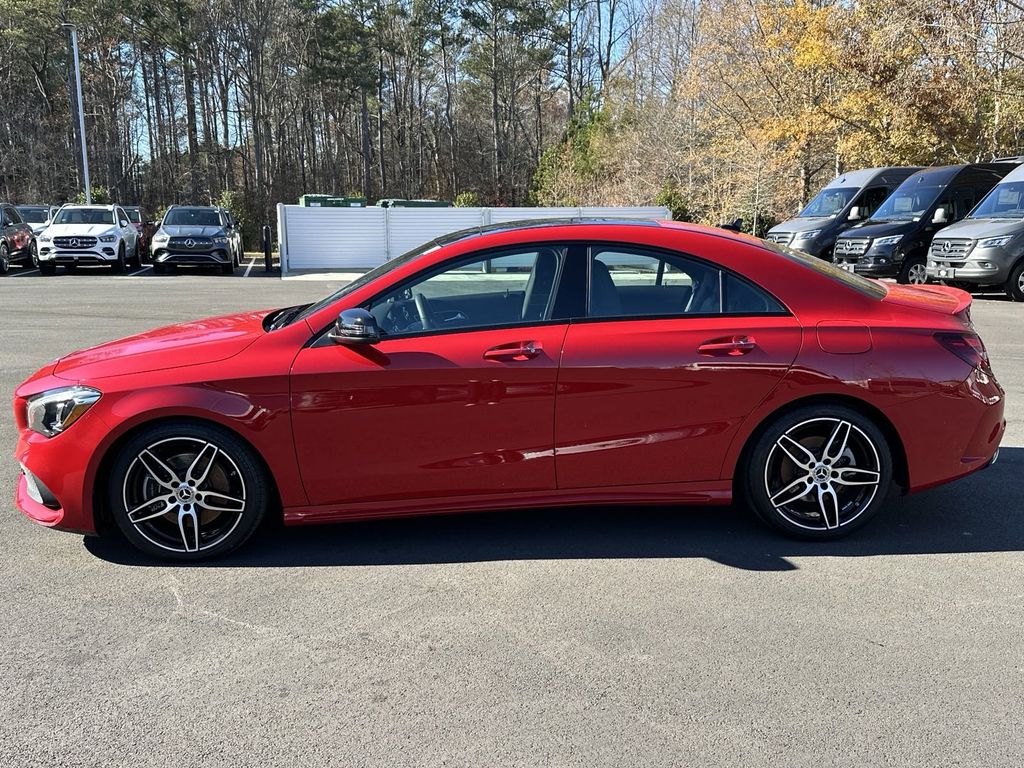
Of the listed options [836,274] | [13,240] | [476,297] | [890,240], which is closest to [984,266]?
[890,240]

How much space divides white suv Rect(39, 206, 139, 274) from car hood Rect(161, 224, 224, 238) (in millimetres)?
1309

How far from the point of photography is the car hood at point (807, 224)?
19047 millimetres

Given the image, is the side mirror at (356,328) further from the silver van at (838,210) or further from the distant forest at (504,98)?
the distant forest at (504,98)

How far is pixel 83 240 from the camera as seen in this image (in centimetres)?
2109

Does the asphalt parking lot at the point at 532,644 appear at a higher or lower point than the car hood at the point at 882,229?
lower

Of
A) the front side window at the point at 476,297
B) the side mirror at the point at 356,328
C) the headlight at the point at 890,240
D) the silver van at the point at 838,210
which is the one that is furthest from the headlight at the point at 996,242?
the side mirror at the point at 356,328

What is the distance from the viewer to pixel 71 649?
3.17 m

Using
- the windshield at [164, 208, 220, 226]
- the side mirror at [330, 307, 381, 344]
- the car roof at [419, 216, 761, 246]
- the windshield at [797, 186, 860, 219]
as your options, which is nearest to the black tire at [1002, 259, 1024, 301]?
the windshield at [797, 186, 860, 219]

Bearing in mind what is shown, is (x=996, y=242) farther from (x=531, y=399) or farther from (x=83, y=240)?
(x=83, y=240)

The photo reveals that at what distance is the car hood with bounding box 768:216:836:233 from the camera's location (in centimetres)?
1905

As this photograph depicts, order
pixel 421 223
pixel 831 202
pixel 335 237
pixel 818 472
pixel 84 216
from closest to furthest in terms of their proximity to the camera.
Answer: pixel 818 472
pixel 831 202
pixel 84 216
pixel 335 237
pixel 421 223

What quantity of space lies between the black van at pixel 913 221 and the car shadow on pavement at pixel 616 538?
42.5 feet

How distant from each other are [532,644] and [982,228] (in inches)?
574

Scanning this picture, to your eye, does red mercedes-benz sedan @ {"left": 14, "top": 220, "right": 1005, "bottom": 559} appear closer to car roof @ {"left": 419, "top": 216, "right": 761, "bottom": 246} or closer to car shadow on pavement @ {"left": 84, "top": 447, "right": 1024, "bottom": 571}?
car roof @ {"left": 419, "top": 216, "right": 761, "bottom": 246}
